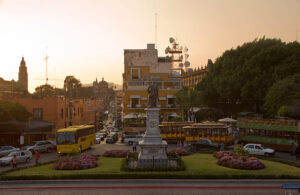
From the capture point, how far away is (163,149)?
76.7 ft

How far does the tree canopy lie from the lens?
174ft

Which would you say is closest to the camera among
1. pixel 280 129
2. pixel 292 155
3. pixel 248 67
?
pixel 292 155

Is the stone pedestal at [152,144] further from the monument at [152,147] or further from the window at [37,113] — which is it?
the window at [37,113]

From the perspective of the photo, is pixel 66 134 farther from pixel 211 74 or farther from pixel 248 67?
pixel 211 74

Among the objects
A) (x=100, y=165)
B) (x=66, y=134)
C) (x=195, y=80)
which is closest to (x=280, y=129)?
(x=100, y=165)

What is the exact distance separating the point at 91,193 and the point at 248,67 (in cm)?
4768

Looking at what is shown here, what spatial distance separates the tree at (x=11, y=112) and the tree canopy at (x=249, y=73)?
1384 inches

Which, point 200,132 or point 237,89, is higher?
point 237,89

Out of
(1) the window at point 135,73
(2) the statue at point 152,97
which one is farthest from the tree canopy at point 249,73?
(2) the statue at point 152,97

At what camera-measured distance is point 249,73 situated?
58.3 meters

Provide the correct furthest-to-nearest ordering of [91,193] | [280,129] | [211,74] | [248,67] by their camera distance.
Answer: [211,74] < [248,67] < [280,129] < [91,193]

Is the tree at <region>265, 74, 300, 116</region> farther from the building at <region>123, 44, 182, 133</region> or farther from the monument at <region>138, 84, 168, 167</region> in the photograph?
the monument at <region>138, 84, 168, 167</region>

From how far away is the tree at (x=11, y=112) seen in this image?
3854cm

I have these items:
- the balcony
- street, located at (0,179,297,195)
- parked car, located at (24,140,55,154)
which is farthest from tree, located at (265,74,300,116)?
parked car, located at (24,140,55,154)
